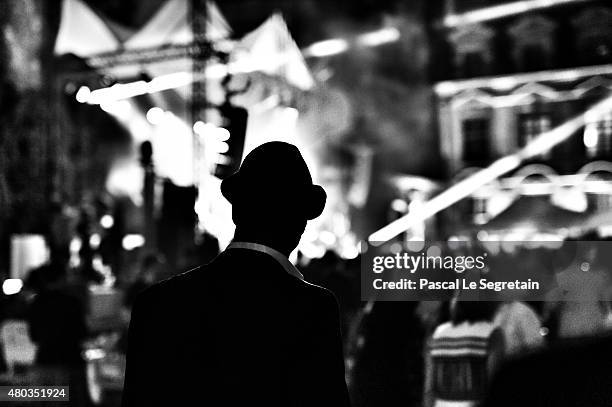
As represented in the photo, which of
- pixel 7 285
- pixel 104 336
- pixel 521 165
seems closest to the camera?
pixel 104 336

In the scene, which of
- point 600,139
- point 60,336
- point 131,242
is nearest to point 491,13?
point 600,139

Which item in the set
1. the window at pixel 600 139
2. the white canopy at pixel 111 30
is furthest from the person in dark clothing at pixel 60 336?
the window at pixel 600 139

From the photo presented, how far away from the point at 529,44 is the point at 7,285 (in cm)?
2037

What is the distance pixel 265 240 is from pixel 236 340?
22 cm

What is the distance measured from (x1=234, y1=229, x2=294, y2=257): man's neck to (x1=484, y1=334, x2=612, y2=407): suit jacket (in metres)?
0.82

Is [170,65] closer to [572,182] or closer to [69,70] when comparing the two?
[69,70]

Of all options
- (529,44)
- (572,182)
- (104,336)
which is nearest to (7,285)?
(104,336)

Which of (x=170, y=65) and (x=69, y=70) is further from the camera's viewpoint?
(x=69, y=70)

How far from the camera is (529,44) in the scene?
82.2 ft

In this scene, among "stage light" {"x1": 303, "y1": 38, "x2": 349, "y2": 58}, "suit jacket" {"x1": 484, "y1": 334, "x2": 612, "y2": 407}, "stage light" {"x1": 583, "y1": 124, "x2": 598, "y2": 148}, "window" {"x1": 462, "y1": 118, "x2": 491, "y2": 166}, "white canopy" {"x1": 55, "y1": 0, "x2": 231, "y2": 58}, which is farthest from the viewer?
"window" {"x1": 462, "y1": 118, "x2": 491, "y2": 166}

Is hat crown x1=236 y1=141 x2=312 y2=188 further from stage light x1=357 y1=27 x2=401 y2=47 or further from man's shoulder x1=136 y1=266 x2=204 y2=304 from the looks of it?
stage light x1=357 y1=27 x2=401 y2=47

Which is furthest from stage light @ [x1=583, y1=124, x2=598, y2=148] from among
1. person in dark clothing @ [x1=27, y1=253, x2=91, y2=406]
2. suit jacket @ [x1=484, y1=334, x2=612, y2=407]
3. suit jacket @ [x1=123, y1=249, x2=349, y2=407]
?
suit jacket @ [x1=484, y1=334, x2=612, y2=407]

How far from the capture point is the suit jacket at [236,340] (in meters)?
1.50

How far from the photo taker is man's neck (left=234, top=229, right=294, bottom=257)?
1.63 m
